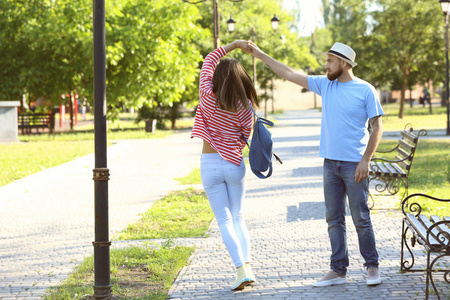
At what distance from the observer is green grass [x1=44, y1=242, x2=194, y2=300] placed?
5.10 meters

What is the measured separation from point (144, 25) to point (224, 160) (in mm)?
23112

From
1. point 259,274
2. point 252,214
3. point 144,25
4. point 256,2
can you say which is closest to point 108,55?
point 144,25

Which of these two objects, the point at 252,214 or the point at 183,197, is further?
the point at 183,197

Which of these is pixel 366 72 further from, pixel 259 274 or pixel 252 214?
pixel 259 274

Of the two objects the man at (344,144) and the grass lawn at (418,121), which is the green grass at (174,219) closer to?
the man at (344,144)

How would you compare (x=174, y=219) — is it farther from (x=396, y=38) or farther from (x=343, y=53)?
(x=396, y=38)

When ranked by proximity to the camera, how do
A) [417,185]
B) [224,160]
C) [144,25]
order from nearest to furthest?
[224,160], [417,185], [144,25]

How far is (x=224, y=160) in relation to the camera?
16.5 ft

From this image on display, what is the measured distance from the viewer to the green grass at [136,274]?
510 cm

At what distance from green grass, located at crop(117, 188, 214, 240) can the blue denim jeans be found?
241 cm

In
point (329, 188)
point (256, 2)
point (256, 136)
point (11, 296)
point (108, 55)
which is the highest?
point (256, 2)

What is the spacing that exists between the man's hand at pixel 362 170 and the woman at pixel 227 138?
88 cm

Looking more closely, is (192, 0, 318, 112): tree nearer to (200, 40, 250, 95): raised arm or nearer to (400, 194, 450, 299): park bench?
(200, 40, 250, 95): raised arm

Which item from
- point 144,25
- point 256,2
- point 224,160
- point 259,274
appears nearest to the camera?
point 224,160
